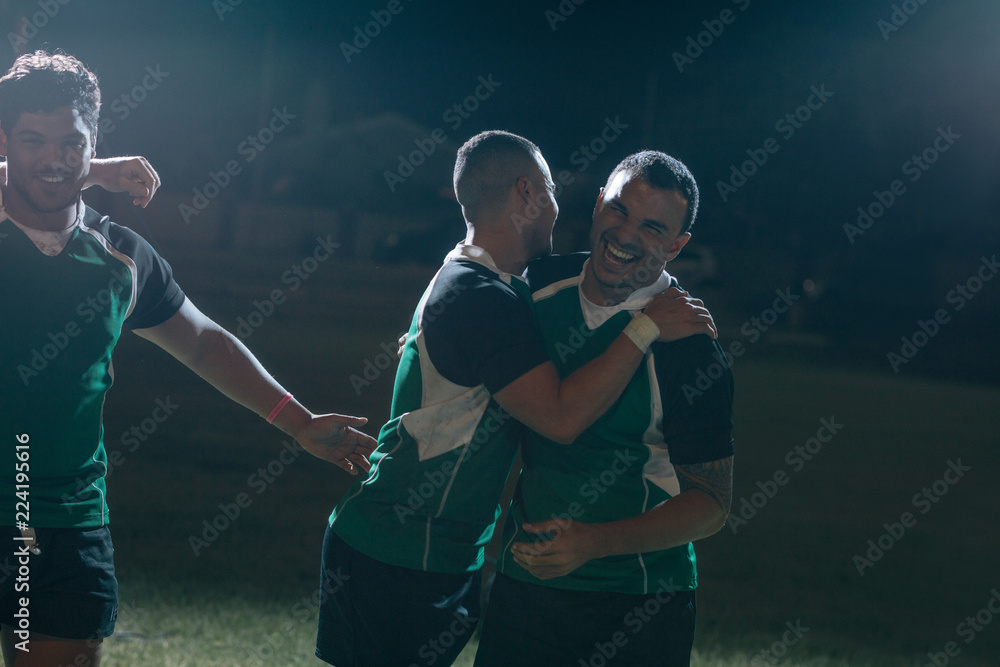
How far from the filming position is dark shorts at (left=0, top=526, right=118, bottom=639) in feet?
7.36

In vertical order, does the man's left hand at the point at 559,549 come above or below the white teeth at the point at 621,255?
below

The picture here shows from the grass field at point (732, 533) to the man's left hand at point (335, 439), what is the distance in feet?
6.07

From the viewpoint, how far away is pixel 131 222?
19828 mm

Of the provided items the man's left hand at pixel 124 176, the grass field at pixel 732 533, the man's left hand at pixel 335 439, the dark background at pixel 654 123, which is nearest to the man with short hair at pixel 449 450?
the man's left hand at pixel 335 439

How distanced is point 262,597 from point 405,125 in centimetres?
1703

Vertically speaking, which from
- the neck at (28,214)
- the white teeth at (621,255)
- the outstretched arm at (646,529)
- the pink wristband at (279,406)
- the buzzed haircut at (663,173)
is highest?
the buzzed haircut at (663,173)

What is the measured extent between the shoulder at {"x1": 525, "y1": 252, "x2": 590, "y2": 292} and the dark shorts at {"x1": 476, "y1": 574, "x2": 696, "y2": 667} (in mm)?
757

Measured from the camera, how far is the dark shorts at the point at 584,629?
227 centimetres

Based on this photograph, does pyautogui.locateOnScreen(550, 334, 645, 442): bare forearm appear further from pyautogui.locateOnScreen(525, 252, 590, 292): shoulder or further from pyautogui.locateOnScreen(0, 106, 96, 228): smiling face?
pyautogui.locateOnScreen(0, 106, 96, 228): smiling face

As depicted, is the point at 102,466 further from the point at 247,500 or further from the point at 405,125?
the point at 405,125

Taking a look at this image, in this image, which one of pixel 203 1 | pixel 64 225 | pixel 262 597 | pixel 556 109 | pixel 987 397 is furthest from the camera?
pixel 556 109

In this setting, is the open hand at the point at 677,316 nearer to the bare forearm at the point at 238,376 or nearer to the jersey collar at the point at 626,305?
the jersey collar at the point at 626,305

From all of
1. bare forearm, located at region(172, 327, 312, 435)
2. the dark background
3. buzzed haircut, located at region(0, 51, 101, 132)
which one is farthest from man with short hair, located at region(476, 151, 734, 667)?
the dark background

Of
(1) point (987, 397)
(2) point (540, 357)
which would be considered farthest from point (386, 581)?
(1) point (987, 397)
